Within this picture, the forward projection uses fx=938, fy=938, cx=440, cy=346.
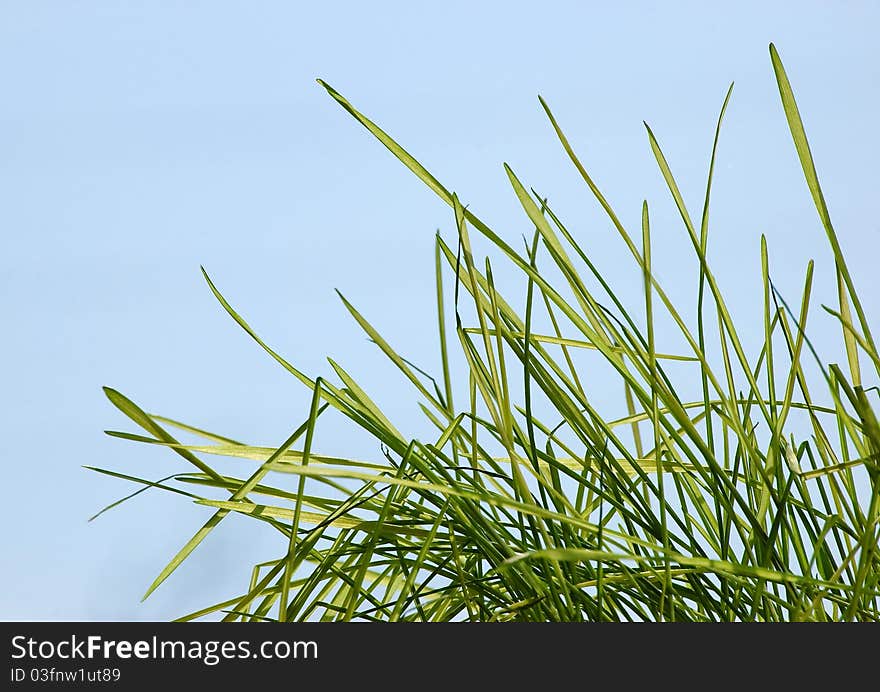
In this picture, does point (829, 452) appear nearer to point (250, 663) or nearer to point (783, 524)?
point (783, 524)

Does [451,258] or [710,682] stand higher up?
[451,258]

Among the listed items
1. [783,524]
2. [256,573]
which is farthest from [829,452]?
[256,573]

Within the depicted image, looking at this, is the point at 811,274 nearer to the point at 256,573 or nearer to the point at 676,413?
the point at 676,413

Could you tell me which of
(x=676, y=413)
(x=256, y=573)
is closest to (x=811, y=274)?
(x=676, y=413)

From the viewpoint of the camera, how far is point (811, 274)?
189mm

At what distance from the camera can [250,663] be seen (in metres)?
0.14

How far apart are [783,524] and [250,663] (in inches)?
4.4

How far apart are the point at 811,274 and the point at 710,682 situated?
0.29 ft

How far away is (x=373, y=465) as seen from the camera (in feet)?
0.66

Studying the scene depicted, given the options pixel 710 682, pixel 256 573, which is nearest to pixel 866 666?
pixel 710 682

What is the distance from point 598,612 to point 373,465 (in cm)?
6

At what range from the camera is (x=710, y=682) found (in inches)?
5.4

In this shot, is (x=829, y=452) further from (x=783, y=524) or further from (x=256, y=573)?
(x=256, y=573)

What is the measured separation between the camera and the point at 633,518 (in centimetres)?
20
